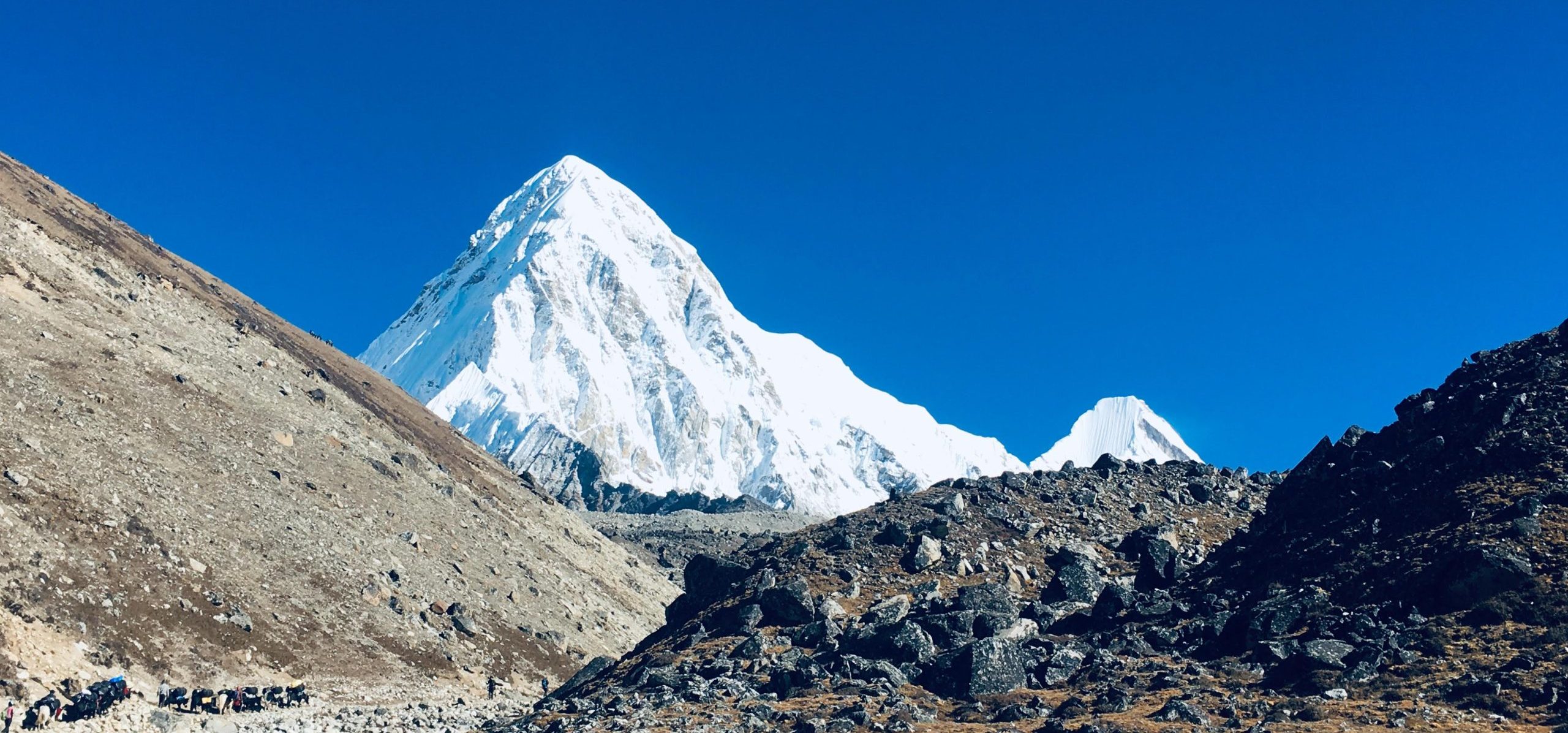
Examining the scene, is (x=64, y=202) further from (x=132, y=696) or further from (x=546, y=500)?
(x=132, y=696)

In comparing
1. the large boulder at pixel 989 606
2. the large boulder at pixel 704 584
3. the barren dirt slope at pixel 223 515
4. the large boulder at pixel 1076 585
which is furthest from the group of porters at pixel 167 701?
the large boulder at pixel 1076 585

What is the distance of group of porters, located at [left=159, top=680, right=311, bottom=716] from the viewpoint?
57375 mm

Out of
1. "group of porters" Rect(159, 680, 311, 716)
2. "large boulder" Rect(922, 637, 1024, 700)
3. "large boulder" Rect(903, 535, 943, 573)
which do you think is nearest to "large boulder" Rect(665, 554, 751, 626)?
"large boulder" Rect(903, 535, 943, 573)

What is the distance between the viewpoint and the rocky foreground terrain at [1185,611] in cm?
4538

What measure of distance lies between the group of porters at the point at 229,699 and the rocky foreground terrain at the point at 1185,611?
14.2m

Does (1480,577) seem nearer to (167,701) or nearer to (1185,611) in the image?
(1185,611)

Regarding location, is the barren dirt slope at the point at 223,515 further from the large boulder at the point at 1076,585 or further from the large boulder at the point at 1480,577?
the large boulder at the point at 1480,577

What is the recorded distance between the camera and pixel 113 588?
207 ft

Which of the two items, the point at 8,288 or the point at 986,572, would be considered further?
the point at 8,288

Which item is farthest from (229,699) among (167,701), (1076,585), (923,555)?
(1076,585)

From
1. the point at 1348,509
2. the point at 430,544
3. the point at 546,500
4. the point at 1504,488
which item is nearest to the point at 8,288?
the point at 430,544

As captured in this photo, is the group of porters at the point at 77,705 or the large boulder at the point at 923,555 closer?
the group of porters at the point at 77,705

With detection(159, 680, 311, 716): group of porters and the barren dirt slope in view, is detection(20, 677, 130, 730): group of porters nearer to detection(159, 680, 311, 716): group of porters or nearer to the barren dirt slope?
detection(159, 680, 311, 716): group of porters

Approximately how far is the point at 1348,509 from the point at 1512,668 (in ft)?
63.9
